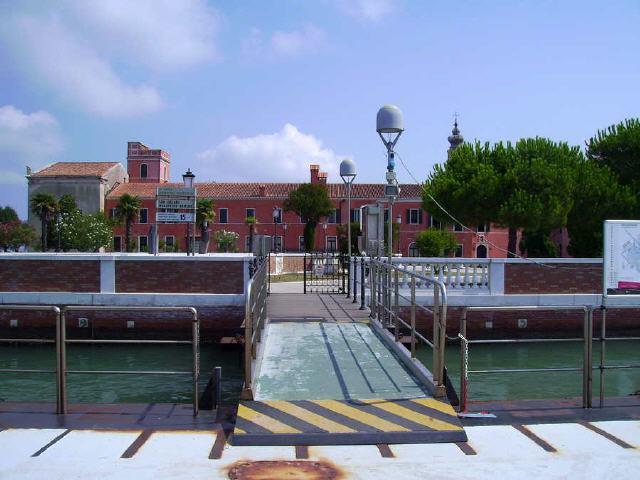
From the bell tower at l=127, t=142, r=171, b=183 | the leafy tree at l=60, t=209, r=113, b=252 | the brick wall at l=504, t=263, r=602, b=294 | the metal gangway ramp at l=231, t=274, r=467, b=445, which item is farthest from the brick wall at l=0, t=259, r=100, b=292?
the bell tower at l=127, t=142, r=171, b=183

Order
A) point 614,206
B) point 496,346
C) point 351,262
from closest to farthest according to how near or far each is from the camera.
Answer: point 496,346 < point 351,262 < point 614,206

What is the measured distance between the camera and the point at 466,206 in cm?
3944

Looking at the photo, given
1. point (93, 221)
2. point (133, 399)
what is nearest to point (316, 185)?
point (93, 221)

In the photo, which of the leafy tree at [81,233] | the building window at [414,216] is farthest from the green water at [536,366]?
the building window at [414,216]

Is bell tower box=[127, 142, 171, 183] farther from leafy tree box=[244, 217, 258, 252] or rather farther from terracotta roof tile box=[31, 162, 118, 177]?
leafy tree box=[244, 217, 258, 252]

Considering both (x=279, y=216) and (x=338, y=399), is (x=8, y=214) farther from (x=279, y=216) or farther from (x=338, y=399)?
(x=338, y=399)

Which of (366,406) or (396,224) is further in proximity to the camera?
(396,224)

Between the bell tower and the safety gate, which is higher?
the bell tower

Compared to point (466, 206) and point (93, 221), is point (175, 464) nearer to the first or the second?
point (466, 206)

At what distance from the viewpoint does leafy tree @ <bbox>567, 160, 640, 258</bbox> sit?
123ft

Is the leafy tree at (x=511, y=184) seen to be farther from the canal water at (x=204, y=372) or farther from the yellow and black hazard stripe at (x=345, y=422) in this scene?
the yellow and black hazard stripe at (x=345, y=422)

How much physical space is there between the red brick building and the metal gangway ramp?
6002cm

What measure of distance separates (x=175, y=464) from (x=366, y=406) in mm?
2040

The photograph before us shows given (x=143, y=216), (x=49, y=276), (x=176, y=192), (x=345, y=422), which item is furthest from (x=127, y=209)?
(x=345, y=422)
